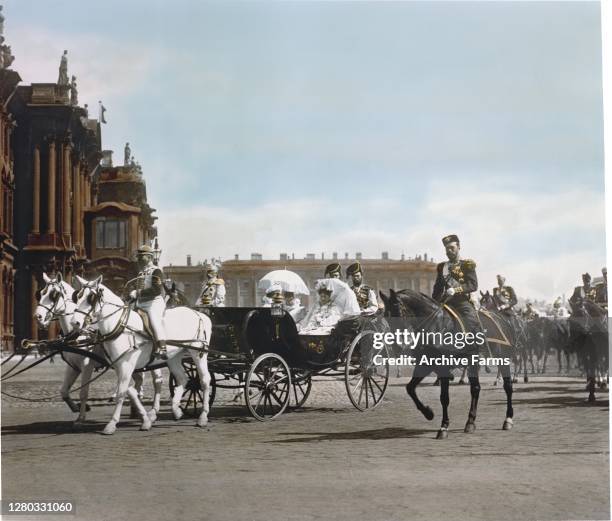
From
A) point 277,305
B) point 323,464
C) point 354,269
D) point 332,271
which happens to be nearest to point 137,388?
point 277,305

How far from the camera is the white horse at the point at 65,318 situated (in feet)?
32.5

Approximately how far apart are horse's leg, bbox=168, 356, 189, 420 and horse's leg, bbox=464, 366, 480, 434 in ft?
11.7

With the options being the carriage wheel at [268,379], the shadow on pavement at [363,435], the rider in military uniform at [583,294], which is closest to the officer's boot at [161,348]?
the carriage wheel at [268,379]

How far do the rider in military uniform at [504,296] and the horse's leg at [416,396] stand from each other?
5.57 feet

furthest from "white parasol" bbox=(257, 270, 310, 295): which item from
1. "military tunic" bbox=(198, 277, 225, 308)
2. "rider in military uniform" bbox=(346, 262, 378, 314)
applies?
"rider in military uniform" bbox=(346, 262, 378, 314)

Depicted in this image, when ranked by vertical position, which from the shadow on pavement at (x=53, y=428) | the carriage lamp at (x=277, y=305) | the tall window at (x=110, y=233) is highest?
Result: the tall window at (x=110, y=233)

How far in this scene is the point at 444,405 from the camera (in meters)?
9.87

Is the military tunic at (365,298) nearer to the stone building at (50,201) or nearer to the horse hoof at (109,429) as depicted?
the horse hoof at (109,429)

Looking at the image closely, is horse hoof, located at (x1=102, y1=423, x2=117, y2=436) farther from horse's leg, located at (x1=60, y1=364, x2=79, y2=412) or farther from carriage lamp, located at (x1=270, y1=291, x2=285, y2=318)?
carriage lamp, located at (x1=270, y1=291, x2=285, y2=318)

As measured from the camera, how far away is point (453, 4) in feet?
36.1

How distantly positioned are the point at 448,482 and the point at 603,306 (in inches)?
167

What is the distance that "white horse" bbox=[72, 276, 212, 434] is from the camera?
32.9ft

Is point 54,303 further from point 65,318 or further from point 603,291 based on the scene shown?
point 603,291

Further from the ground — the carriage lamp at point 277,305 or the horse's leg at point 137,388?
the carriage lamp at point 277,305
